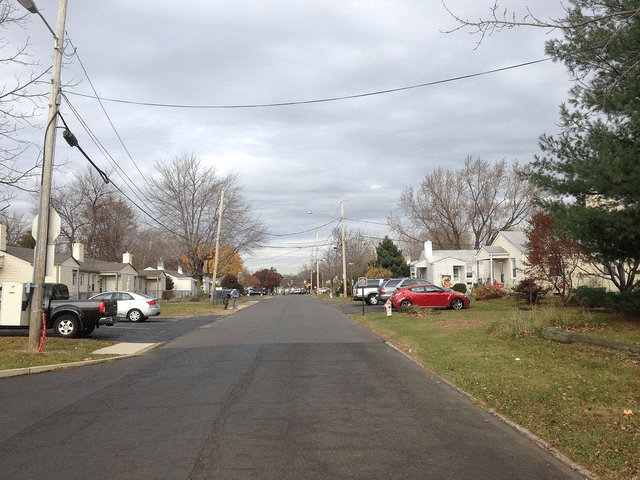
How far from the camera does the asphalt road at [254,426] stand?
5.43 metres

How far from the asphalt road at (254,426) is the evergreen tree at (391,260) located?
46.3 m

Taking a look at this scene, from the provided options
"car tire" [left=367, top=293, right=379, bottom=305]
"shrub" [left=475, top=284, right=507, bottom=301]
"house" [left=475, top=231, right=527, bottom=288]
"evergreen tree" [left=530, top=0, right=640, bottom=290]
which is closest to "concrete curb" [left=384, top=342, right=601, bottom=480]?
"evergreen tree" [left=530, top=0, right=640, bottom=290]

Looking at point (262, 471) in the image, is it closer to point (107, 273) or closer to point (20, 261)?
point (20, 261)

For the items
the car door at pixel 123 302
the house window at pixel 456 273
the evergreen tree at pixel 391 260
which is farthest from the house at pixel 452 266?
the car door at pixel 123 302

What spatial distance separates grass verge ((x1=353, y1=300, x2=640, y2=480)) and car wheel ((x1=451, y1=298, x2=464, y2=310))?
10627 millimetres

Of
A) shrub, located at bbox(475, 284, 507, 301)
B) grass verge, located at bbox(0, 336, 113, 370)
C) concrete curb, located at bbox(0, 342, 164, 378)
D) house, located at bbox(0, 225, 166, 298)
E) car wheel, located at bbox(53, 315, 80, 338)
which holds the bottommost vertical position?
concrete curb, located at bbox(0, 342, 164, 378)

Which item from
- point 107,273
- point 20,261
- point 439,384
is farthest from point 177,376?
point 107,273

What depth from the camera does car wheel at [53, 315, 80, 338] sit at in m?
17.3

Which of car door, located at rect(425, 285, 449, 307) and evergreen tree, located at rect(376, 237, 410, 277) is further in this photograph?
evergreen tree, located at rect(376, 237, 410, 277)

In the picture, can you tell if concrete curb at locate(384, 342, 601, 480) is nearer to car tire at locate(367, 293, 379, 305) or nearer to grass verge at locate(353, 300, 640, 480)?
grass verge at locate(353, 300, 640, 480)

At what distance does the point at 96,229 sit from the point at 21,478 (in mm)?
63654

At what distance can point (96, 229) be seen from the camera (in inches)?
2527

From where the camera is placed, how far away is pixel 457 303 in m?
28.5

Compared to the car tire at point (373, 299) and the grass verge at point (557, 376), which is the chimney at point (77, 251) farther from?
the grass verge at point (557, 376)
